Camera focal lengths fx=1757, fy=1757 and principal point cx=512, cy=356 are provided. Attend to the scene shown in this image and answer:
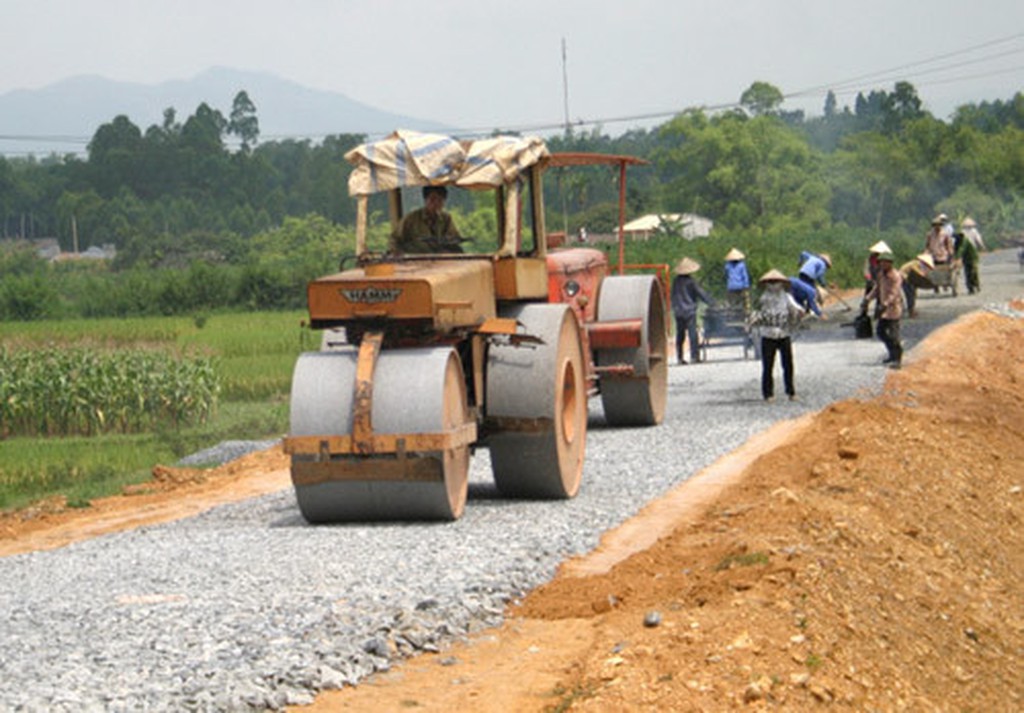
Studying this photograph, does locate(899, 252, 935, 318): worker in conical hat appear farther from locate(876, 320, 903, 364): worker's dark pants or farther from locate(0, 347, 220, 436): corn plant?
locate(0, 347, 220, 436): corn plant

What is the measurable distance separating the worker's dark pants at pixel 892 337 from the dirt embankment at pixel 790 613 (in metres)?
9.20

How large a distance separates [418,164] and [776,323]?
826 cm

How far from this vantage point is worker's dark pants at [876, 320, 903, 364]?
25.3m

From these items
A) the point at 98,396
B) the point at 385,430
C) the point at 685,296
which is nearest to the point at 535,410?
the point at 385,430

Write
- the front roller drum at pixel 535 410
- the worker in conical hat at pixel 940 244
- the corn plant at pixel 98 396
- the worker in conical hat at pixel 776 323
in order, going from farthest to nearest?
1. the worker in conical hat at pixel 940 244
2. the corn plant at pixel 98 396
3. the worker in conical hat at pixel 776 323
4. the front roller drum at pixel 535 410

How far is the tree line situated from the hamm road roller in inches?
1278

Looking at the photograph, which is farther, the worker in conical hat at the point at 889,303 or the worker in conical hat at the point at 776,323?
the worker in conical hat at the point at 889,303

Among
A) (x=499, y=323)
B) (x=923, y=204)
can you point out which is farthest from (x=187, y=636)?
(x=923, y=204)

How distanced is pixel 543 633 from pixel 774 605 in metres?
1.36

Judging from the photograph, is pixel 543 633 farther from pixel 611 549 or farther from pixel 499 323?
pixel 499 323

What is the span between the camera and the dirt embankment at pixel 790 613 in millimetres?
8695

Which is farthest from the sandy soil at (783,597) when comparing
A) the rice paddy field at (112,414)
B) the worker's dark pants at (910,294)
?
the worker's dark pants at (910,294)

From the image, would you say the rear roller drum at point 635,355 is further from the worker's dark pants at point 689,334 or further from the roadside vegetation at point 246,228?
the worker's dark pants at point 689,334

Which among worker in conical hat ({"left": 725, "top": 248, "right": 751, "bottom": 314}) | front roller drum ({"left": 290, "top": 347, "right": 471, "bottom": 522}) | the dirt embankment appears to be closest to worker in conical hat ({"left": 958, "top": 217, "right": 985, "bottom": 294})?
worker in conical hat ({"left": 725, "top": 248, "right": 751, "bottom": 314})
